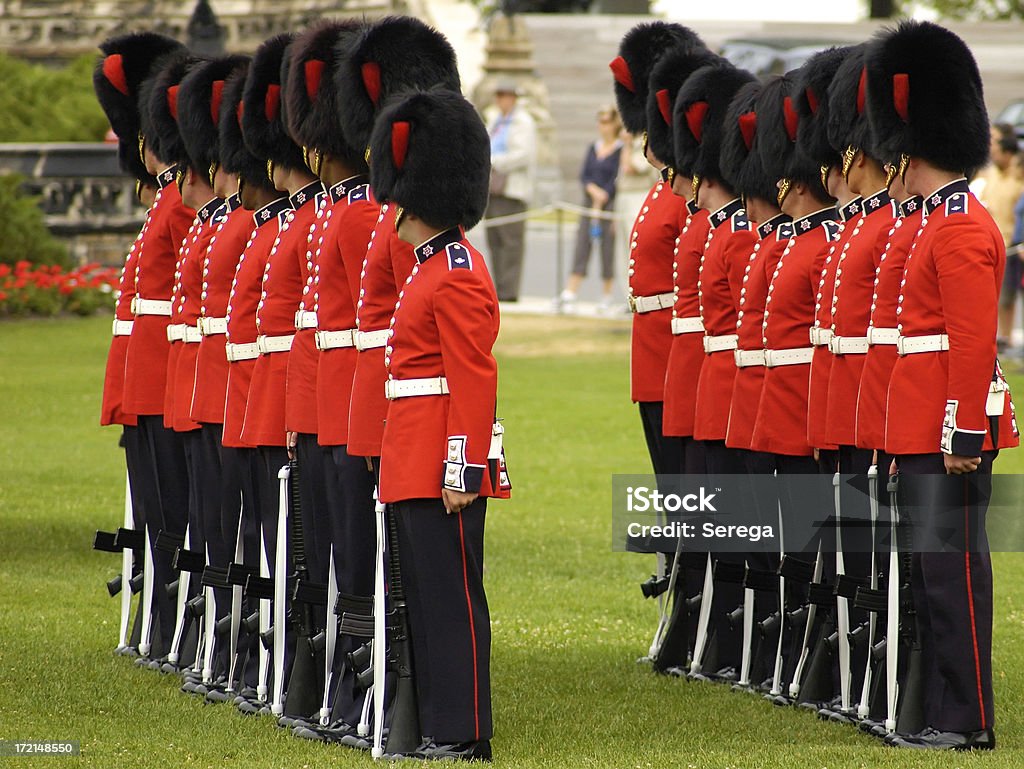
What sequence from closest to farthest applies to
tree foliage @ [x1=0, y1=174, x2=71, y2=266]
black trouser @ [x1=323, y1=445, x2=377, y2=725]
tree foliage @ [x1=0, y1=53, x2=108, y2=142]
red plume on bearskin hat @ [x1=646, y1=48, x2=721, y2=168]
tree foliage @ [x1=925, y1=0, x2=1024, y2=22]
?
black trouser @ [x1=323, y1=445, x2=377, y2=725] < red plume on bearskin hat @ [x1=646, y1=48, x2=721, y2=168] < tree foliage @ [x1=0, y1=174, x2=71, y2=266] < tree foliage @ [x1=0, y1=53, x2=108, y2=142] < tree foliage @ [x1=925, y1=0, x2=1024, y2=22]

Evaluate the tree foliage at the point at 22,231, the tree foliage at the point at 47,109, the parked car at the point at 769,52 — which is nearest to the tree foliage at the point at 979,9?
the parked car at the point at 769,52

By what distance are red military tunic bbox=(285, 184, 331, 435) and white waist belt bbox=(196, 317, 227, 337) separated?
0.53 m

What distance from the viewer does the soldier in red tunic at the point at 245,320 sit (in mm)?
6684

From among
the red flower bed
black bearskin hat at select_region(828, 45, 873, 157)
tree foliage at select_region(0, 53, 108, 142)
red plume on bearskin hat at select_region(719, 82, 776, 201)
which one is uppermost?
black bearskin hat at select_region(828, 45, 873, 157)

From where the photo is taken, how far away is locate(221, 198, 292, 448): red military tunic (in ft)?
21.9

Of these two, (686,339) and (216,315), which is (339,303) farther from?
(686,339)

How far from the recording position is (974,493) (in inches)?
237

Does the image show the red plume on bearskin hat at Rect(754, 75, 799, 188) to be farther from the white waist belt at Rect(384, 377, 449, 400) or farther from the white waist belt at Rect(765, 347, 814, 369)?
the white waist belt at Rect(384, 377, 449, 400)

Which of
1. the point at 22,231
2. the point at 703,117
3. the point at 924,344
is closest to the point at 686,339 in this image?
the point at 703,117

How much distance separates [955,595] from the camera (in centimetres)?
597

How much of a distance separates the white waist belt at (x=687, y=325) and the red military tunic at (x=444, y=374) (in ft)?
5.63

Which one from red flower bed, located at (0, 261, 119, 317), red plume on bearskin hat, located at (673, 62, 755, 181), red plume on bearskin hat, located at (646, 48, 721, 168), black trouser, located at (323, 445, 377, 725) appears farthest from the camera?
red flower bed, located at (0, 261, 119, 317)

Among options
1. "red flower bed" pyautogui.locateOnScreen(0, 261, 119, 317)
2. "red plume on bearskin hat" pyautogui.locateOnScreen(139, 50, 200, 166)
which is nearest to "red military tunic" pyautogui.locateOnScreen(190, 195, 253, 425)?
"red plume on bearskin hat" pyautogui.locateOnScreen(139, 50, 200, 166)

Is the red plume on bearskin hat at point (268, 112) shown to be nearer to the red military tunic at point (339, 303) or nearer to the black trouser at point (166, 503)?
the red military tunic at point (339, 303)
